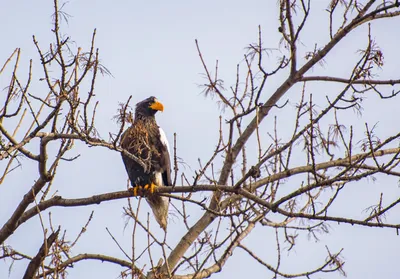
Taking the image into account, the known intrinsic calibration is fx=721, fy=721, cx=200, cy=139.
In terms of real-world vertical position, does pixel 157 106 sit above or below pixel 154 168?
above

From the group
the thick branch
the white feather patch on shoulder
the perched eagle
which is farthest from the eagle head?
the thick branch

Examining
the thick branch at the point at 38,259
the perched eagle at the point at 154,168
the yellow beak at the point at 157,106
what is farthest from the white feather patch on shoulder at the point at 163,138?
the thick branch at the point at 38,259

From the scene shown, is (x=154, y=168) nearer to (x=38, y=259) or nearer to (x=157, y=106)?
(x=157, y=106)

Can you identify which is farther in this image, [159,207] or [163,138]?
[159,207]

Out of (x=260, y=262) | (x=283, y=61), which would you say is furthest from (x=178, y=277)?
(x=283, y=61)

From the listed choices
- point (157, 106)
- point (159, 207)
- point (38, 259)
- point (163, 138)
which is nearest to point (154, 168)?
point (163, 138)

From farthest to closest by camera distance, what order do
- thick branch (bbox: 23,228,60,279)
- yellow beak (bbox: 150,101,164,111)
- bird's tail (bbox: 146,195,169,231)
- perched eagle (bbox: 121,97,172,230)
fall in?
yellow beak (bbox: 150,101,164,111)
bird's tail (bbox: 146,195,169,231)
perched eagle (bbox: 121,97,172,230)
thick branch (bbox: 23,228,60,279)

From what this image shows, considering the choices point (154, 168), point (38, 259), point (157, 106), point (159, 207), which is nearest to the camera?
point (38, 259)

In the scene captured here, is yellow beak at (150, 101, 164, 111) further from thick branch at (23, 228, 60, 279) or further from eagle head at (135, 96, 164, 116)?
thick branch at (23, 228, 60, 279)

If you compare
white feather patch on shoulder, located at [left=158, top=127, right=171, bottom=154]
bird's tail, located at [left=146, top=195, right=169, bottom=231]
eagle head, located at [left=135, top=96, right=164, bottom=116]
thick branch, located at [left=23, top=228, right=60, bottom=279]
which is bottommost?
thick branch, located at [left=23, top=228, right=60, bottom=279]

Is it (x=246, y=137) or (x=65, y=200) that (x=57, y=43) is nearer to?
(x=65, y=200)

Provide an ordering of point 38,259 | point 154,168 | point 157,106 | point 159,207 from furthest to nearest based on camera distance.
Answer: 1. point 157,106
2. point 159,207
3. point 154,168
4. point 38,259

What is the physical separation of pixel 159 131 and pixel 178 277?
77.1 inches

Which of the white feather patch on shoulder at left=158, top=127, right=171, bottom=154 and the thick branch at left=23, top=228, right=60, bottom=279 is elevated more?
the white feather patch on shoulder at left=158, top=127, right=171, bottom=154
